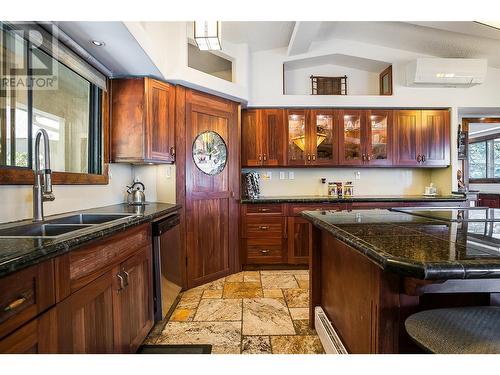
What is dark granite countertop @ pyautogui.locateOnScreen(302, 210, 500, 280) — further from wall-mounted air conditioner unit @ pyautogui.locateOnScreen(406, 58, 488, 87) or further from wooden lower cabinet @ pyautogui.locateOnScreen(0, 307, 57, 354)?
wall-mounted air conditioner unit @ pyautogui.locateOnScreen(406, 58, 488, 87)

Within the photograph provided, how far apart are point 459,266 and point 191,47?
13.2 ft

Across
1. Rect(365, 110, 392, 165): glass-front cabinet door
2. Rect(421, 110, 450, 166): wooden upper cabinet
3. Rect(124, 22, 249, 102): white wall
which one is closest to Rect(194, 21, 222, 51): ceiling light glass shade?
Rect(124, 22, 249, 102): white wall

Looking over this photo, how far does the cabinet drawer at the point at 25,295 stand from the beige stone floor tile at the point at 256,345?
1288mm

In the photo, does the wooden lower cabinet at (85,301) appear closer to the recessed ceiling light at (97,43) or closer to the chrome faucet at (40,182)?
the chrome faucet at (40,182)

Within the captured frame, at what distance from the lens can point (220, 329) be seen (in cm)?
209

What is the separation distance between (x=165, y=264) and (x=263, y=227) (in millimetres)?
1546

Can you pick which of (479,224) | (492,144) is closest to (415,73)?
(479,224)

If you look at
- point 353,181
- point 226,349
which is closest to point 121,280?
point 226,349

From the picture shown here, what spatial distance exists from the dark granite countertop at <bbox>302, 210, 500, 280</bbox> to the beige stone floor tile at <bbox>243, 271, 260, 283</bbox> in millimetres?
1903

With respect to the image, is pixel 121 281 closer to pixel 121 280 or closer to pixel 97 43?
pixel 121 280

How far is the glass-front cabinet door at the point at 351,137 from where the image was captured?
3791 mm

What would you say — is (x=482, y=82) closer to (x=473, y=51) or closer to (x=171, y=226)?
(x=473, y=51)

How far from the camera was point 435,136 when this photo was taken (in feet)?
12.6

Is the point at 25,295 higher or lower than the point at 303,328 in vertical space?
higher
